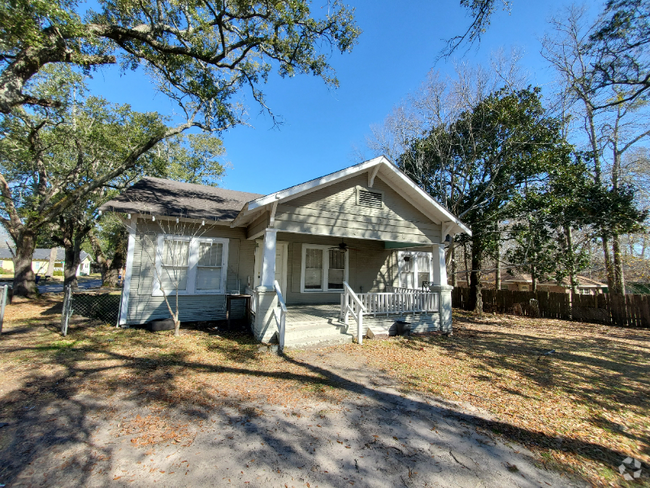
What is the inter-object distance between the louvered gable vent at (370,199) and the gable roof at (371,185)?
303mm

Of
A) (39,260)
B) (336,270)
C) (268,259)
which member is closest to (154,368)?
(268,259)

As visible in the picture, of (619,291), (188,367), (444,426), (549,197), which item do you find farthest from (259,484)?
(619,291)

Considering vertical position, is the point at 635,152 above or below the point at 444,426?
above

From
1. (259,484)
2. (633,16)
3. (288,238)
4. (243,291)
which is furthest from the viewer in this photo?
(288,238)

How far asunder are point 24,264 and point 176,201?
935cm

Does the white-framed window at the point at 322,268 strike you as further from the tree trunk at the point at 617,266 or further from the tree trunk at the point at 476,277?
the tree trunk at the point at 617,266

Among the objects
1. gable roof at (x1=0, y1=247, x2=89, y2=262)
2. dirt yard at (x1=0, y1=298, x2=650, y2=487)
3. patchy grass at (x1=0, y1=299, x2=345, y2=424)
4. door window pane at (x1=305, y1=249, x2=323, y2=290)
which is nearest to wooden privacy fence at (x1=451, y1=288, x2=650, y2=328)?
dirt yard at (x1=0, y1=298, x2=650, y2=487)

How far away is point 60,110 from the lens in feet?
44.0

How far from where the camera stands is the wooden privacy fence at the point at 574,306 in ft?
37.3

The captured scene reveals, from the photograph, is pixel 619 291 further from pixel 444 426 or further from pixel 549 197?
pixel 444 426

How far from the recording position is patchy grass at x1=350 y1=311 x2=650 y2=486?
3.42m

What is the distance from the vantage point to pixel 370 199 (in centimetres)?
836

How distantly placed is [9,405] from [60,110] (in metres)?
15.1

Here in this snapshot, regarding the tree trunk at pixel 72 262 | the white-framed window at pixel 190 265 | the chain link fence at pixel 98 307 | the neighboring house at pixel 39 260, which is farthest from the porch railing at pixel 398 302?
the neighboring house at pixel 39 260
